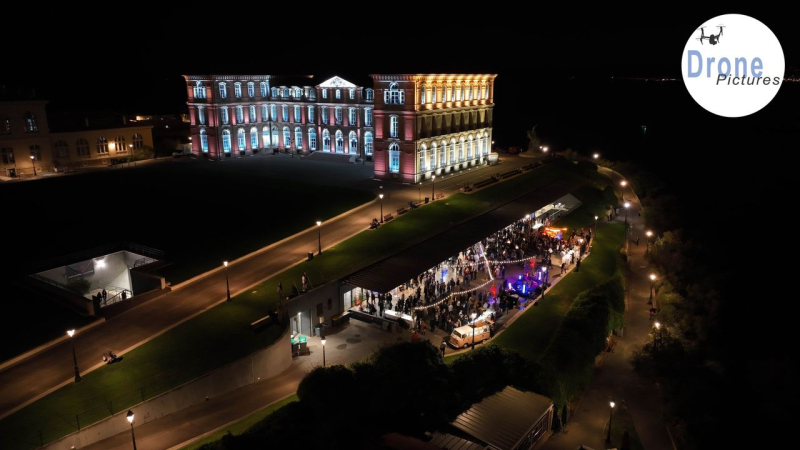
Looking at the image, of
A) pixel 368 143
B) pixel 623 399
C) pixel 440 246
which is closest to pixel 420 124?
pixel 368 143

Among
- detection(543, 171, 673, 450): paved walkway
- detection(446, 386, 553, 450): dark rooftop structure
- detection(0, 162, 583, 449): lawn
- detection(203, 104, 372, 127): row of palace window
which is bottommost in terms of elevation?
detection(543, 171, 673, 450): paved walkway

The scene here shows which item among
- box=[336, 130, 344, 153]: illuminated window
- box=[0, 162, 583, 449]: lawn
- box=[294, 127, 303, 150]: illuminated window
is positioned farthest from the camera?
box=[294, 127, 303, 150]: illuminated window

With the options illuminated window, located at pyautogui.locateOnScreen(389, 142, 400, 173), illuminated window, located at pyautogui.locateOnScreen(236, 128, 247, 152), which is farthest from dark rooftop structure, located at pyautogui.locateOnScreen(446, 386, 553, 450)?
illuminated window, located at pyautogui.locateOnScreen(236, 128, 247, 152)

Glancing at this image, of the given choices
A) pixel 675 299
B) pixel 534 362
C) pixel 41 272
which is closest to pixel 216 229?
pixel 41 272

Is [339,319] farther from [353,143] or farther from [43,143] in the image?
[43,143]

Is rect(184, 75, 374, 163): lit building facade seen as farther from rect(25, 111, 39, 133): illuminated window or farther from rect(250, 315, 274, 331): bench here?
rect(250, 315, 274, 331): bench

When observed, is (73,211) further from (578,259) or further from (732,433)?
(732,433)

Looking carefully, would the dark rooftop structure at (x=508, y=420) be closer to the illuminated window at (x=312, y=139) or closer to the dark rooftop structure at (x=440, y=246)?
the dark rooftop structure at (x=440, y=246)

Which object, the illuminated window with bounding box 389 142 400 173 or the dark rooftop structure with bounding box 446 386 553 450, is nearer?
the dark rooftop structure with bounding box 446 386 553 450
